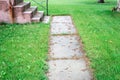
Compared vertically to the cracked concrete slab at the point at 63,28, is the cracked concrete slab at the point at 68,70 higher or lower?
higher

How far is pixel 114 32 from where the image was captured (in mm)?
10961

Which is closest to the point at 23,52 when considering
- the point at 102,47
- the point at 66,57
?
the point at 66,57

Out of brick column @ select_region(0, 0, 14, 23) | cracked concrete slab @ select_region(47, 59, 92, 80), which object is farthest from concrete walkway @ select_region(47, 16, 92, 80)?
brick column @ select_region(0, 0, 14, 23)

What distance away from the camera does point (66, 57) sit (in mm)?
7781

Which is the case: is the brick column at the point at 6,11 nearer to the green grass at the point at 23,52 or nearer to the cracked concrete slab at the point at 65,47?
the green grass at the point at 23,52

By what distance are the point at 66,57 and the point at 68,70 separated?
1.03 m

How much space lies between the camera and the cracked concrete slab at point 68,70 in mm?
6352

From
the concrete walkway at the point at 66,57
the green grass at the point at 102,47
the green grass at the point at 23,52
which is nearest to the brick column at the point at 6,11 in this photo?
the green grass at the point at 23,52

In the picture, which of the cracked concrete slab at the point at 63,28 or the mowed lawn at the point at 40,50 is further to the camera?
the cracked concrete slab at the point at 63,28

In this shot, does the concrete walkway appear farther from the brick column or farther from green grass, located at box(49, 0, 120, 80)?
the brick column

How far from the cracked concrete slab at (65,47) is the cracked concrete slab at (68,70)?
53 centimetres

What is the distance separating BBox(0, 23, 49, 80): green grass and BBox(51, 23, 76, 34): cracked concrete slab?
0.30m

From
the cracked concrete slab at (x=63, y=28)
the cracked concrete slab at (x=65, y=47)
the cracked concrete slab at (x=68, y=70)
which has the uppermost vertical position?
the cracked concrete slab at (x=68, y=70)

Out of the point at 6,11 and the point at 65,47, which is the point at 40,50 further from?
the point at 6,11
